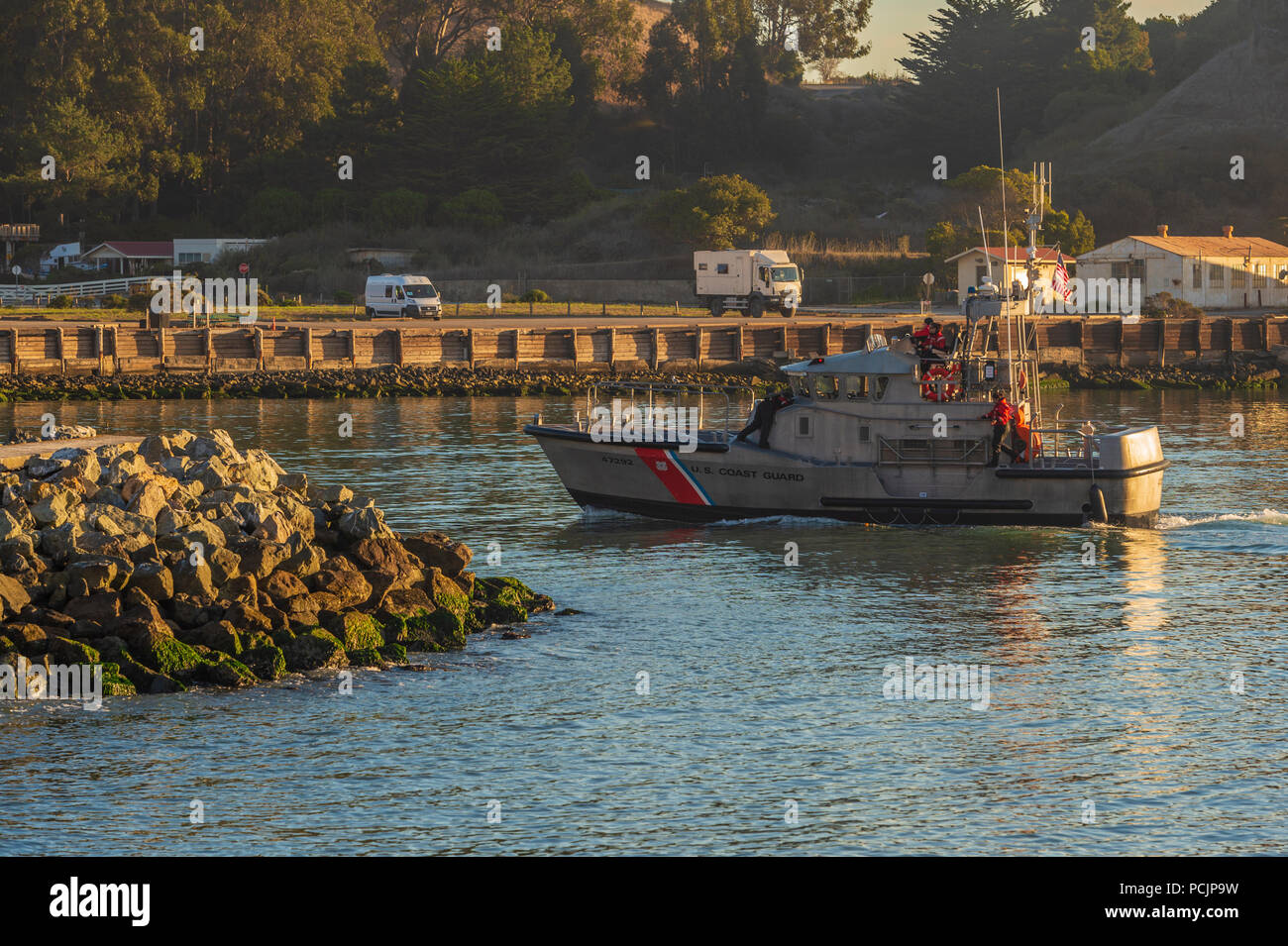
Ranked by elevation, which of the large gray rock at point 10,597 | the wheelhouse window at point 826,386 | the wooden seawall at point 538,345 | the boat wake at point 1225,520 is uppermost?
the wooden seawall at point 538,345

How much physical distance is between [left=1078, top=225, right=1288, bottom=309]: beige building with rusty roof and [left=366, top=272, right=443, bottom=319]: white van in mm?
38014

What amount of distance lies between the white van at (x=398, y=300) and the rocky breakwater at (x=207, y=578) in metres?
50.1

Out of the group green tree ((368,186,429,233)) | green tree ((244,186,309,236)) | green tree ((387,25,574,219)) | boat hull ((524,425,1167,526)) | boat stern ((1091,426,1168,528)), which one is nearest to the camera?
boat stern ((1091,426,1168,528))

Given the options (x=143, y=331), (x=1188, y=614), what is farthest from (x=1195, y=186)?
→ (x=1188, y=614)

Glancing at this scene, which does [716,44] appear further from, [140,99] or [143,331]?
[143,331]

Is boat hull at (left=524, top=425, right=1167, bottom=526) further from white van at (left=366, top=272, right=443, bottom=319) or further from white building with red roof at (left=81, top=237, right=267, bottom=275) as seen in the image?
white building with red roof at (left=81, top=237, right=267, bottom=275)

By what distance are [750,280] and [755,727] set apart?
65127mm

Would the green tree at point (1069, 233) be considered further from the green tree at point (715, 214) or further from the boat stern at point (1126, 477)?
the boat stern at point (1126, 477)

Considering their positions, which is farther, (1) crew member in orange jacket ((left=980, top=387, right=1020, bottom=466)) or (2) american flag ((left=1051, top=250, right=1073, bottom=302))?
(1) crew member in orange jacket ((left=980, top=387, right=1020, bottom=466))

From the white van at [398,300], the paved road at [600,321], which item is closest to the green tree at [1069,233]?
the paved road at [600,321]

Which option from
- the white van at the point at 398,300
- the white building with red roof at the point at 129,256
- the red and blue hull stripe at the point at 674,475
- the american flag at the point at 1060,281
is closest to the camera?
the american flag at the point at 1060,281

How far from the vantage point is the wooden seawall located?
61.9m

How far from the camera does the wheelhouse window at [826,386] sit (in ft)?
103

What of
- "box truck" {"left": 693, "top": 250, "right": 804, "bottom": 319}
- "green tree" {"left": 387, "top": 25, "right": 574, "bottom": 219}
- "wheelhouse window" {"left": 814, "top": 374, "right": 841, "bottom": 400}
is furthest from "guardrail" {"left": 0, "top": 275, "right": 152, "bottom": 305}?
"wheelhouse window" {"left": 814, "top": 374, "right": 841, "bottom": 400}
